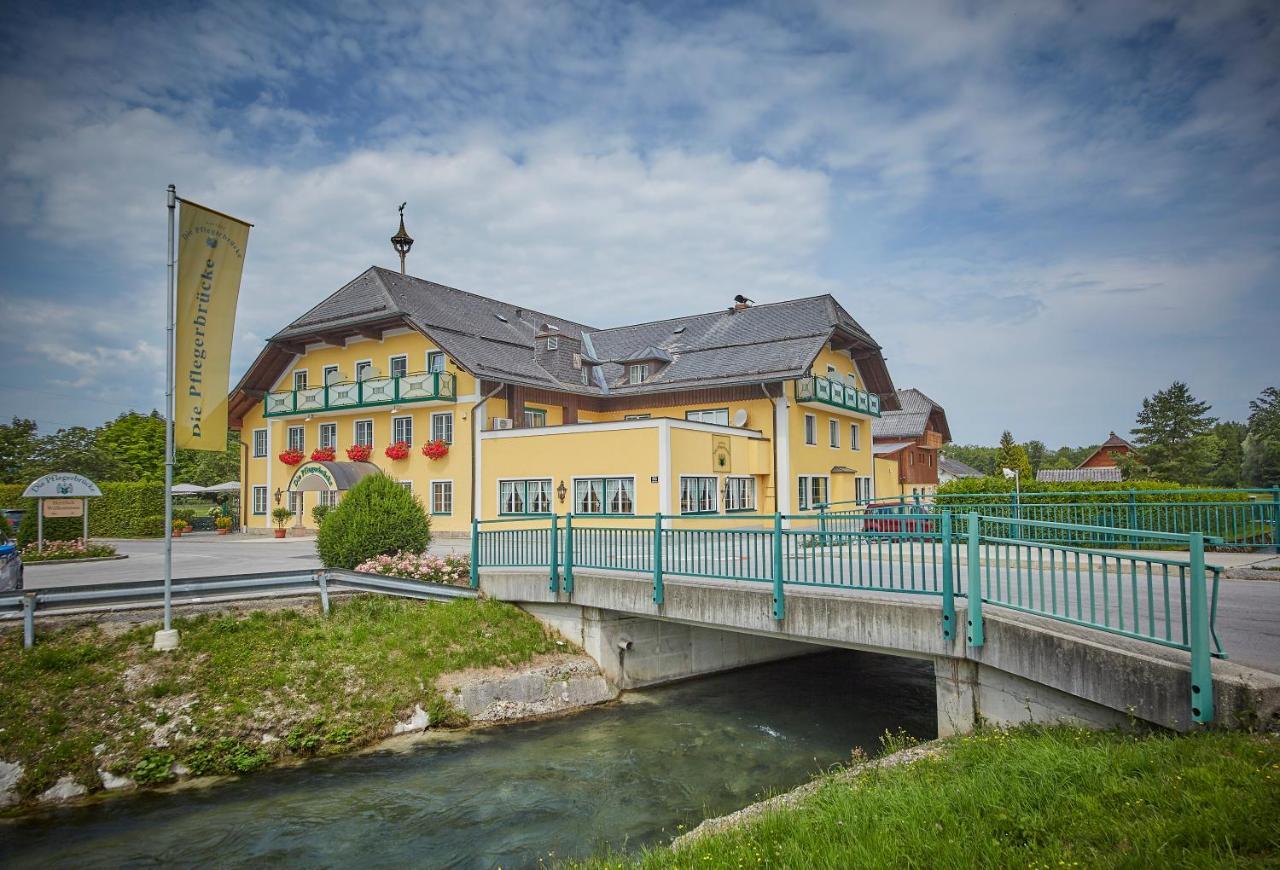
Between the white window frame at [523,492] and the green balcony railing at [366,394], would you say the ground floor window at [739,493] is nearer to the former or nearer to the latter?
the white window frame at [523,492]

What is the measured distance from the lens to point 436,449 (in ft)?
91.9

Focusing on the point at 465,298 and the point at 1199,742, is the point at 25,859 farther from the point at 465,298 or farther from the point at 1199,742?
the point at 465,298

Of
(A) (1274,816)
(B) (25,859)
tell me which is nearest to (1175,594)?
(A) (1274,816)

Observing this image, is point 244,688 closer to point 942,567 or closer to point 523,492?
point 942,567

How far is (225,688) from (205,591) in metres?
2.46

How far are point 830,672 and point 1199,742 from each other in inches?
387

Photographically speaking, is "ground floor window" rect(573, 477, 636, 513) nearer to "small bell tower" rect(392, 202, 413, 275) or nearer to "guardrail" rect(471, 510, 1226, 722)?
"guardrail" rect(471, 510, 1226, 722)

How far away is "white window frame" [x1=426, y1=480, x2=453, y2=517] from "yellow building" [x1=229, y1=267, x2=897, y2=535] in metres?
0.06

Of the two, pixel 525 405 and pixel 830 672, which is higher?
pixel 525 405

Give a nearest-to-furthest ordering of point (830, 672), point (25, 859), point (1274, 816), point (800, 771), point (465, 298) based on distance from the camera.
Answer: point (1274, 816) → point (25, 859) → point (800, 771) → point (830, 672) → point (465, 298)

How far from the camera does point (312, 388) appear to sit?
105ft

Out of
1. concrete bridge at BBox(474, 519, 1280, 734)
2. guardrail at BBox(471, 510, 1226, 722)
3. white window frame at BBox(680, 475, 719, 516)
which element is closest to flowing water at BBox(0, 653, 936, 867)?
concrete bridge at BBox(474, 519, 1280, 734)

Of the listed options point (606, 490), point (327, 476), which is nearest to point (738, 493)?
point (606, 490)

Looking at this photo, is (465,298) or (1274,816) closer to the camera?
(1274,816)
